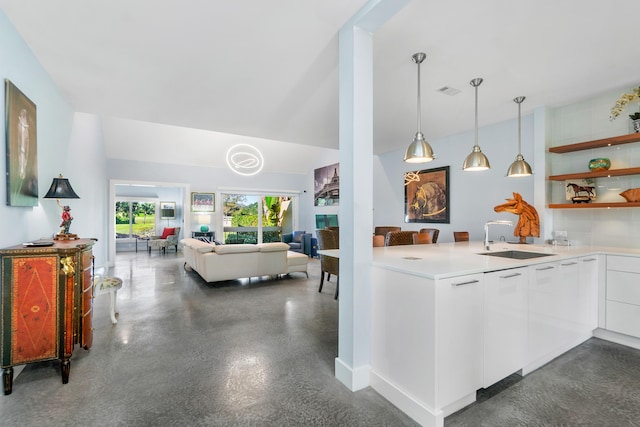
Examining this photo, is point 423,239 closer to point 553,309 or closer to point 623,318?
point 553,309

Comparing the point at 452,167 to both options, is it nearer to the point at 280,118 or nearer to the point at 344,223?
the point at 280,118

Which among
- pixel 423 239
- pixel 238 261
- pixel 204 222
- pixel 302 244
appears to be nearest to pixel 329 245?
pixel 423 239

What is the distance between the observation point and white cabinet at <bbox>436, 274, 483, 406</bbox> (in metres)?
1.71

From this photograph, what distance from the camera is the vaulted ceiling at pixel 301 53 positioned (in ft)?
6.80

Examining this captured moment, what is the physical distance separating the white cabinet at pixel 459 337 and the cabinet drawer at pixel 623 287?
2.01m

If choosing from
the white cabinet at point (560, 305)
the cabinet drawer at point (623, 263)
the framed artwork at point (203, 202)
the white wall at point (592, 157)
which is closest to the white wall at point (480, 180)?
the white wall at point (592, 157)

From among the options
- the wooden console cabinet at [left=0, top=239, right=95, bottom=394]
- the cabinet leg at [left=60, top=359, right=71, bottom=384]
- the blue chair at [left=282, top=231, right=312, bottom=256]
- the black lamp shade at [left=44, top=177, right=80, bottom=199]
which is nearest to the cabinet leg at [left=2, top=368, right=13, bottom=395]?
the wooden console cabinet at [left=0, top=239, right=95, bottom=394]

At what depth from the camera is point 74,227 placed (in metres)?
4.19

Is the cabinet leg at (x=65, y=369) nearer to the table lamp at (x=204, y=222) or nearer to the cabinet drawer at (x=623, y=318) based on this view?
the cabinet drawer at (x=623, y=318)

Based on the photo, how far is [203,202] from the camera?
9180 millimetres

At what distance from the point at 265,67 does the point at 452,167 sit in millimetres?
3749

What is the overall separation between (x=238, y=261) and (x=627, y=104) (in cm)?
553

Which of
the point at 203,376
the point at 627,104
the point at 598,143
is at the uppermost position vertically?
the point at 627,104

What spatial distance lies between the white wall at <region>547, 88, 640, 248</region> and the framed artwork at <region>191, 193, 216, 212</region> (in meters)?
8.33
